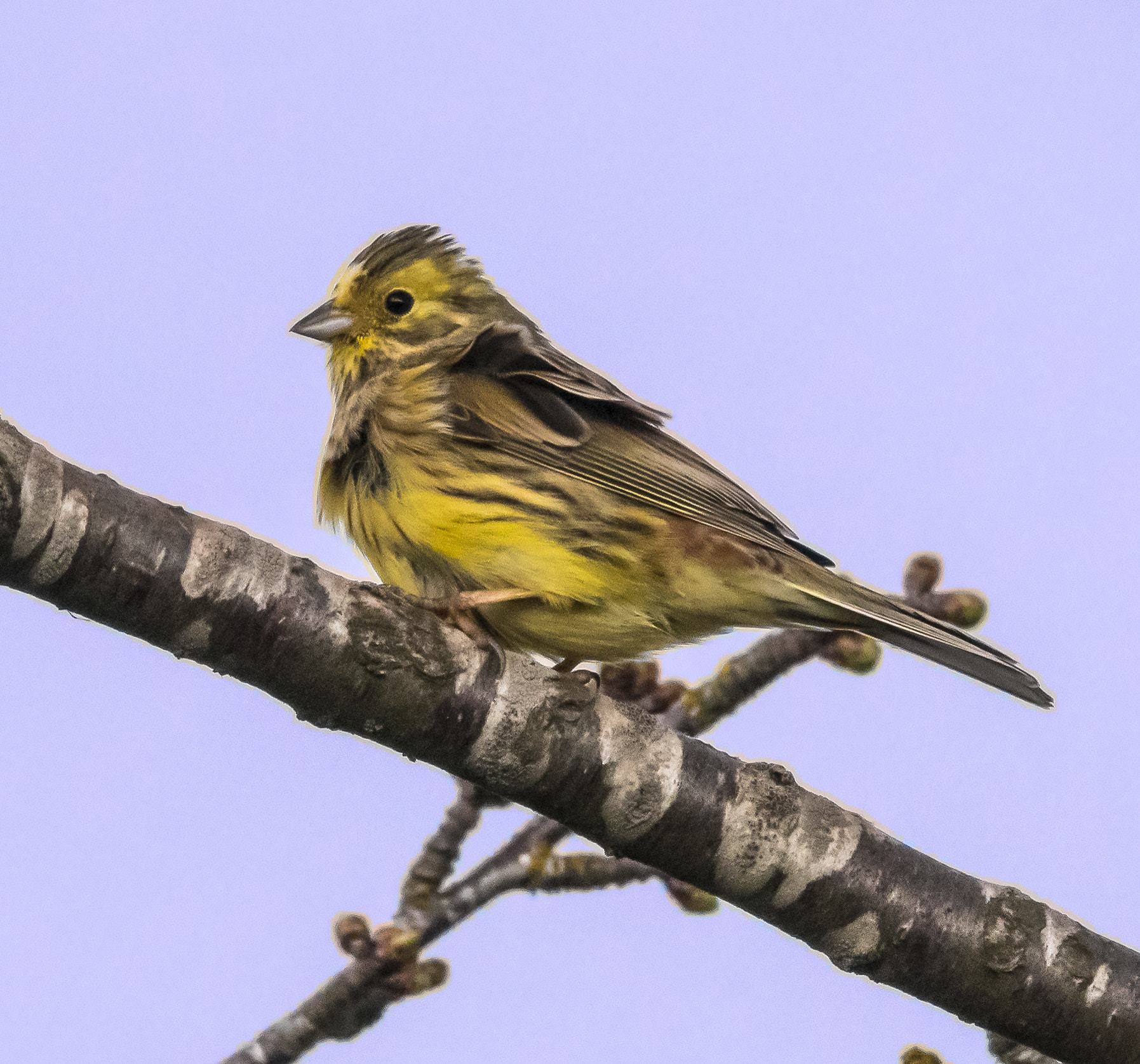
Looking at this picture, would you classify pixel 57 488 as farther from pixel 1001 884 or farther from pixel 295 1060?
pixel 1001 884

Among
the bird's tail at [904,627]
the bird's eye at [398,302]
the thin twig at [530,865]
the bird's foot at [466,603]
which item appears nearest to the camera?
the bird's foot at [466,603]

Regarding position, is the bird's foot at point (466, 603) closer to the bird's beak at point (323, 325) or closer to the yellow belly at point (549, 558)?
the yellow belly at point (549, 558)

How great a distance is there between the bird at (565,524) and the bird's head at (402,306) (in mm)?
324

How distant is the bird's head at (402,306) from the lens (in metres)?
5.12

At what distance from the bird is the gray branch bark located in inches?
25.7

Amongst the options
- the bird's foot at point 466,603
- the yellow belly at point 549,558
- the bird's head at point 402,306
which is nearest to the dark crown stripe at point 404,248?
the bird's head at point 402,306

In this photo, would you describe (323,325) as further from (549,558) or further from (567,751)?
(567,751)

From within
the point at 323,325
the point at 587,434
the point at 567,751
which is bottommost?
the point at 567,751

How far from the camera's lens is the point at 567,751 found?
11.2 feet

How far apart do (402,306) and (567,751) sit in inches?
92.9

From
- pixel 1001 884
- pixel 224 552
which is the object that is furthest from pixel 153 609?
pixel 1001 884

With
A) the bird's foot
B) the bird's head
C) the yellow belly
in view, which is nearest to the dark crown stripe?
the bird's head

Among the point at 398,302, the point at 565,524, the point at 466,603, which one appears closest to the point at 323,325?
Result: the point at 398,302

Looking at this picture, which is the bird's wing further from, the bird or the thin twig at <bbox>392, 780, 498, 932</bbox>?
the thin twig at <bbox>392, 780, 498, 932</bbox>
